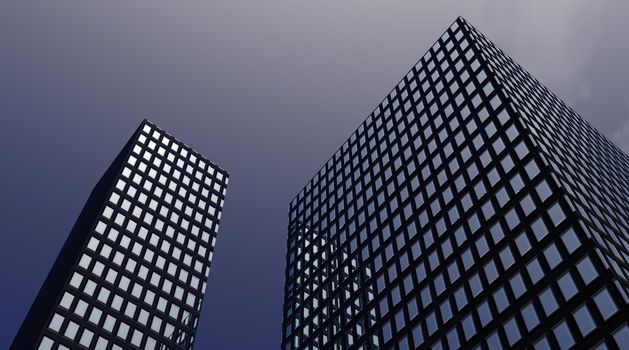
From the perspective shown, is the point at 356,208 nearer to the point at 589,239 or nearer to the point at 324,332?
the point at 324,332

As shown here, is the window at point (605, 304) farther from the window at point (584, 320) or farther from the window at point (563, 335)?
the window at point (563, 335)

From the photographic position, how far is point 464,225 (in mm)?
74875

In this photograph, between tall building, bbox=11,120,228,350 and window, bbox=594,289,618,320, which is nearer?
window, bbox=594,289,618,320

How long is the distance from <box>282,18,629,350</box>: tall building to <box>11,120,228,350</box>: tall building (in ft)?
64.7

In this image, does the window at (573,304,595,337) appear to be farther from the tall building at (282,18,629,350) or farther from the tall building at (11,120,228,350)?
the tall building at (11,120,228,350)

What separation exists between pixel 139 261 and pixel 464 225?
60.7m

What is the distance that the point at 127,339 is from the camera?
98.4 m

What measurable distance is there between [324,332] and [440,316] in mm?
22592

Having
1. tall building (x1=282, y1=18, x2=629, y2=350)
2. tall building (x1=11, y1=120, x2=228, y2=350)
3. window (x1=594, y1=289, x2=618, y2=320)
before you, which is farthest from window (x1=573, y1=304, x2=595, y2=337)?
tall building (x1=11, y1=120, x2=228, y2=350)

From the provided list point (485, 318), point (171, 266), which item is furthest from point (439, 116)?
point (171, 266)

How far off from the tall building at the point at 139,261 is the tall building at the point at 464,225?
19.7 meters

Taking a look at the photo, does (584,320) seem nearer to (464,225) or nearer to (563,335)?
(563,335)

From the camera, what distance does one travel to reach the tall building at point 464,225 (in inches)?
2281

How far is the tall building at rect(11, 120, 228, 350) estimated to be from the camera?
320ft
